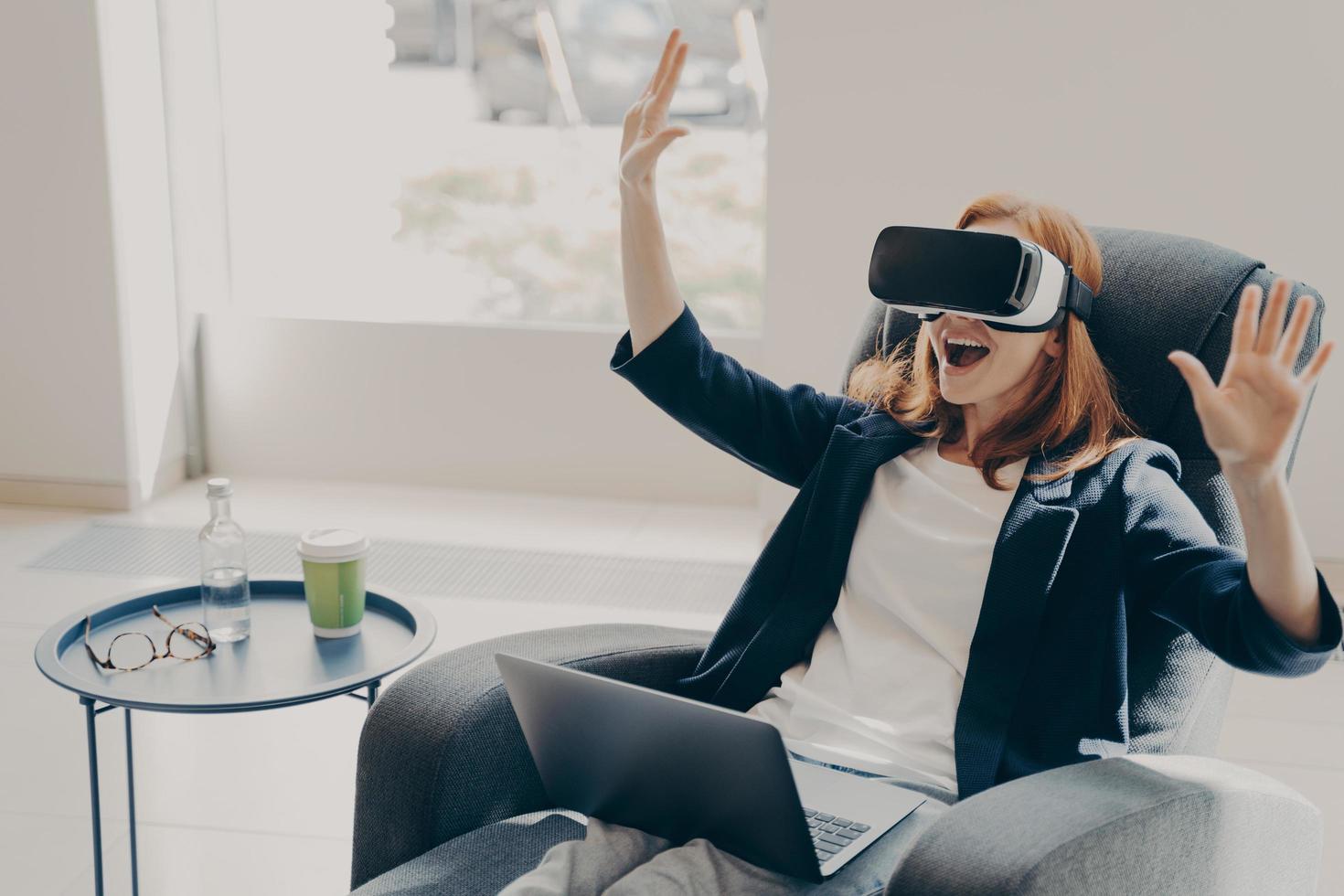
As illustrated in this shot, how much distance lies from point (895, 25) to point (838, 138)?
0.94 feet

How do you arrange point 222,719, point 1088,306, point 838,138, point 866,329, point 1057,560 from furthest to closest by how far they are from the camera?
point 838,138, point 222,719, point 866,329, point 1088,306, point 1057,560

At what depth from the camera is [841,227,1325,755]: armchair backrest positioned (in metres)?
1.58

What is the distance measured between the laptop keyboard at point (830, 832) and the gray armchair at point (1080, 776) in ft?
0.56

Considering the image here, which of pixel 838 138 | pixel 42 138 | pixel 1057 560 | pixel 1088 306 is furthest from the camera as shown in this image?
pixel 42 138

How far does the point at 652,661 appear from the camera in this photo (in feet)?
5.62

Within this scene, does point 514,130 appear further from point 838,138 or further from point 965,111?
point 965,111

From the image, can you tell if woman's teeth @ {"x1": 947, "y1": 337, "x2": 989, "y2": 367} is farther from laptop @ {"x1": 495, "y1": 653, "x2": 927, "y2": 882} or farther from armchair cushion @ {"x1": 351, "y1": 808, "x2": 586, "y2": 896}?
armchair cushion @ {"x1": 351, "y1": 808, "x2": 586, "y2": 896}

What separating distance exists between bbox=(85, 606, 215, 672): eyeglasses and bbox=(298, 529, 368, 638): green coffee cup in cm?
14

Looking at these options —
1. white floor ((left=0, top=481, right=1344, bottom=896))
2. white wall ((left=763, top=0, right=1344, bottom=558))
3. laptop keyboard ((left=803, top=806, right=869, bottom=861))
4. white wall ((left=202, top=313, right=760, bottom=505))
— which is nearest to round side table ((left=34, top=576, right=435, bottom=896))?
white floor ((left=0, top=481, right=1344, bottom=896))

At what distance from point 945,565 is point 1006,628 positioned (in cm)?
11

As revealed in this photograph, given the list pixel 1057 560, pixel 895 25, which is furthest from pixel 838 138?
pixel 1057 560

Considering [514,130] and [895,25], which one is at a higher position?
[895,25]

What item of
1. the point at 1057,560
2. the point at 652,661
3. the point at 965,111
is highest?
the point at 965,111

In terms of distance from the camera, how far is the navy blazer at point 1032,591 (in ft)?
4.78
